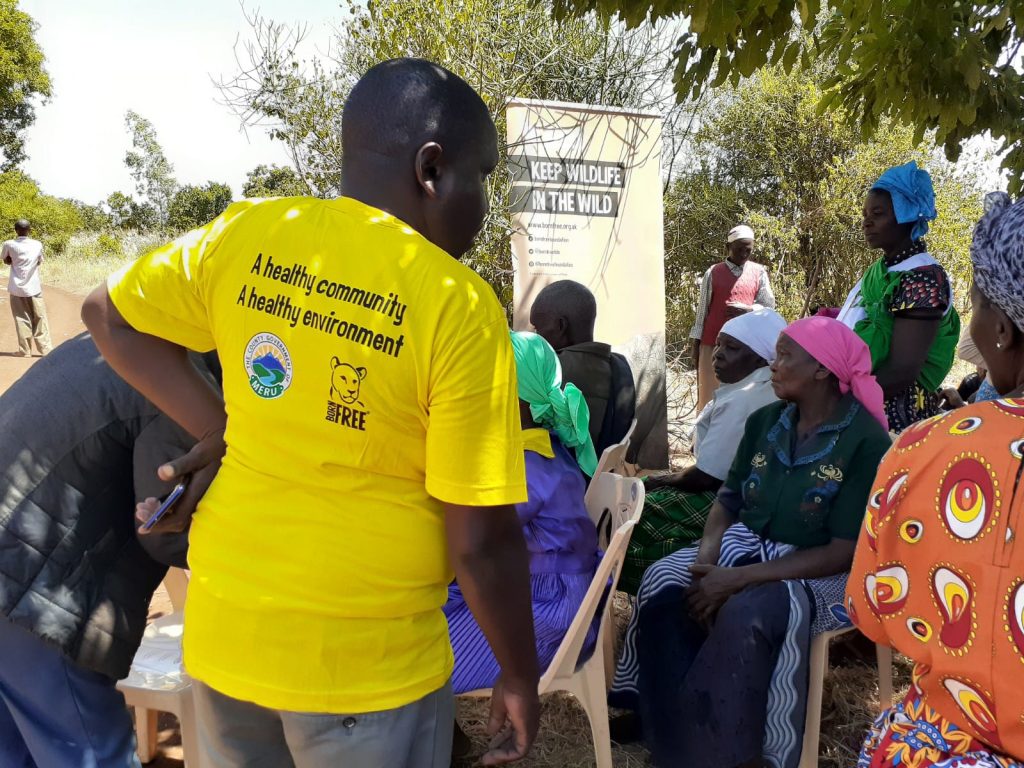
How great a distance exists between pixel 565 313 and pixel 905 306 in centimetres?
155

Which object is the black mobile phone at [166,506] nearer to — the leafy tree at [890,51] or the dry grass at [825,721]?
the dry grass at [825,721]

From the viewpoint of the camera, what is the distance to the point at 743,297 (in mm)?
7047

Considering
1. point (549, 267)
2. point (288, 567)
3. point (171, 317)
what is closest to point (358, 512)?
point (288, 567)

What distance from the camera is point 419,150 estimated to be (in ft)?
4.06

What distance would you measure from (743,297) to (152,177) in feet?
119

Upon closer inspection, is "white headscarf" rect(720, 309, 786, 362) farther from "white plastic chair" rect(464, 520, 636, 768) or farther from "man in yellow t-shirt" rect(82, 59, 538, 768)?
"man in yellow t-shirt" rect(82, 59, 538, 768)

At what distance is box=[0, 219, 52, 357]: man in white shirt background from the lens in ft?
37.3

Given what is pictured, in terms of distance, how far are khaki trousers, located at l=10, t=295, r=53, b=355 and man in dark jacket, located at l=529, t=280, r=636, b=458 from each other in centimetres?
1025

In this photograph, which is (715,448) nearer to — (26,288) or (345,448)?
(345,448)

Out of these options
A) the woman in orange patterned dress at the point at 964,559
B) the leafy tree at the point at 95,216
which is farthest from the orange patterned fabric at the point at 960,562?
the leafy tree at the point at 95,216

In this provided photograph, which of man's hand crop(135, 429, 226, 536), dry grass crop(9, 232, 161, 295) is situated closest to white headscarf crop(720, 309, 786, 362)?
man's hand crop(135, 429, 226, 536)

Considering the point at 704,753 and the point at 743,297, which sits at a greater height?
the point at 743,297

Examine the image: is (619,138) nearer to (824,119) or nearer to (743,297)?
(743,297)

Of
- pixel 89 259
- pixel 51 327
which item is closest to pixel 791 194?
pixel 51 327
